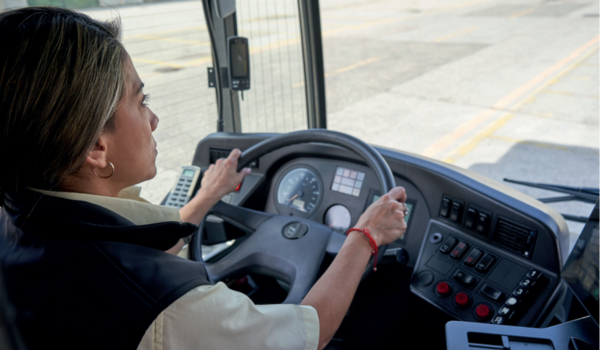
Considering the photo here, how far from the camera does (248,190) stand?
188cm

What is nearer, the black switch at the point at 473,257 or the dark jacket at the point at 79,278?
the dark jacket at the point at 79,278

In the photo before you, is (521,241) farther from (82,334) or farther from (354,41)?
(354,41)

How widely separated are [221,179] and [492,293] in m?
0.90

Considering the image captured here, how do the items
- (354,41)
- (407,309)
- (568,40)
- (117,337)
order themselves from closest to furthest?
(117,337), (407,309), (568,40), (354,41)

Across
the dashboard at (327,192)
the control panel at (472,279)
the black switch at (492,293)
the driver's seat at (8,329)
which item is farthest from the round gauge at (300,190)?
the driver's seat at (8,329)

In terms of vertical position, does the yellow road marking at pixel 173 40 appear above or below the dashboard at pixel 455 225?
above

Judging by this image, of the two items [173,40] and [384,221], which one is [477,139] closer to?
[173,40]

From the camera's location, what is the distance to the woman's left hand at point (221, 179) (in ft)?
5.03

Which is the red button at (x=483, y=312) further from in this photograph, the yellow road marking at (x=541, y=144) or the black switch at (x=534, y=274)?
the yellow road marking at (x=541, y=144)

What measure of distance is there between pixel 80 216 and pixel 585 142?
3.31 meters

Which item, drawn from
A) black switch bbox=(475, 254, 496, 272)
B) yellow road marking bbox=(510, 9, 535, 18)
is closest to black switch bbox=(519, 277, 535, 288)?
black switch bbox=(475, 254, 496, 272)

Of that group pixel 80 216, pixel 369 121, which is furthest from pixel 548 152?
pixel 80 216

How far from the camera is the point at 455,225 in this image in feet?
4.89

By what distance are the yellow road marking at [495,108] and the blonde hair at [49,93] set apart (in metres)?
3.06
